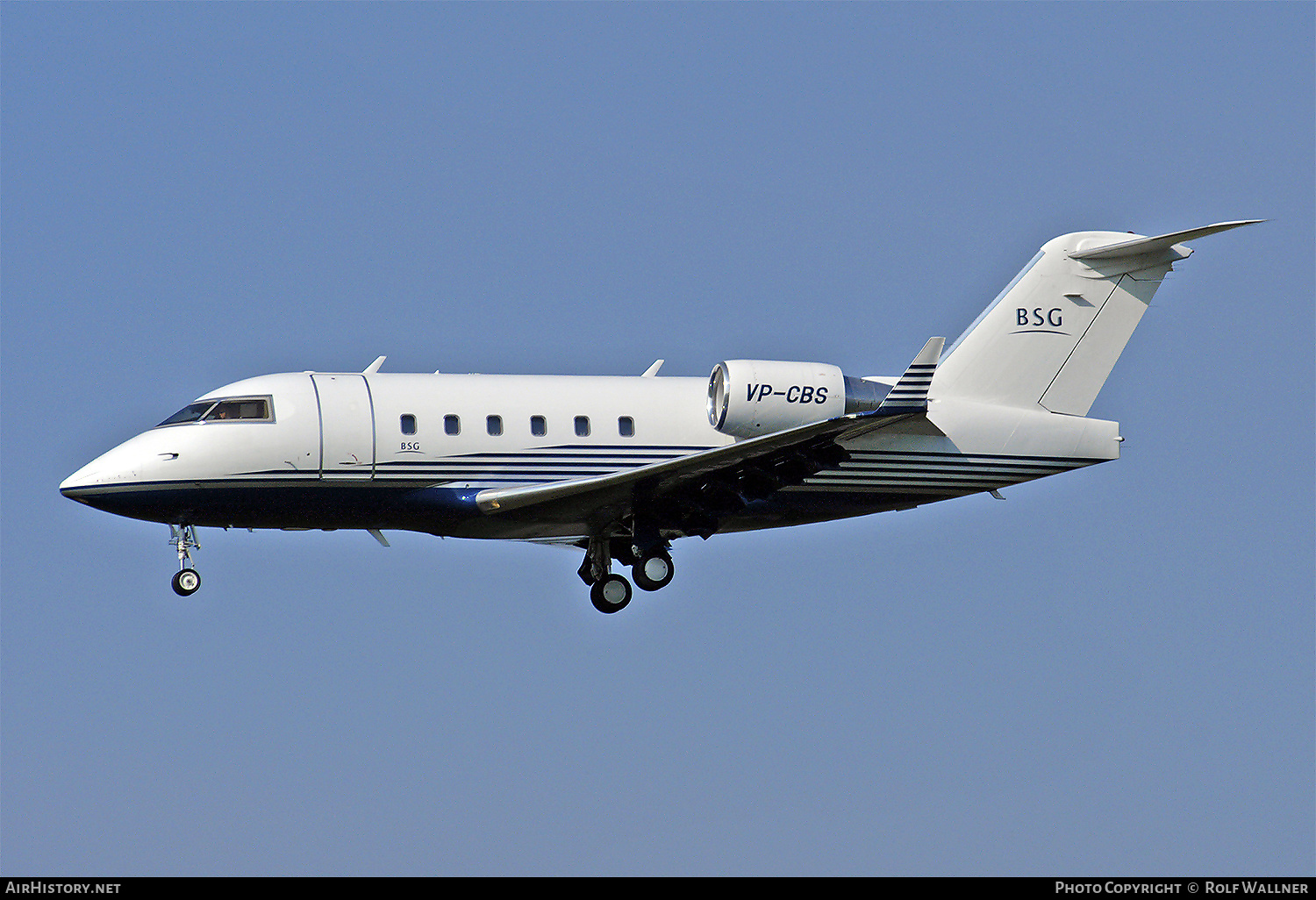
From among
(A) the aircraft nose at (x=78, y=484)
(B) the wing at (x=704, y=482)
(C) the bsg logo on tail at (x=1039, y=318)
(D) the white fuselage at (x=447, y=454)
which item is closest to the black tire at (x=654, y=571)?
(B) the wing at (x=704, y=482)

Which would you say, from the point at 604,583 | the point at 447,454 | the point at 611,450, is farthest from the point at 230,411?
the point at 604,583

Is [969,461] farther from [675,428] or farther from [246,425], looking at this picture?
[246,425]

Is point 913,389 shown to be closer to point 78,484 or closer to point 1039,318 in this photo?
point 1039,318

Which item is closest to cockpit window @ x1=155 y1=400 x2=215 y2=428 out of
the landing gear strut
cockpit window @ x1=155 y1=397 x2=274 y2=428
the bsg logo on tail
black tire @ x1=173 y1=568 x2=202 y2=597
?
cockpit window @ x1=155 y1=397 x2=274 y2=428

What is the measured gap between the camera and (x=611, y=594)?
2809cm

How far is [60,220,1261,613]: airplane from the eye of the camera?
2567 centimetres

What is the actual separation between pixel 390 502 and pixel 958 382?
1023 centimetres

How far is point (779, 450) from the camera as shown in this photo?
82.6 ft

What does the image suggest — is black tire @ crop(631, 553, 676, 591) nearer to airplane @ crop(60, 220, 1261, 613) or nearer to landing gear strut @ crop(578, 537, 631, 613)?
airplane @ crop(60, 220, 1261, 613)

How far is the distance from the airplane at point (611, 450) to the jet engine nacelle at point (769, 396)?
0.03 m

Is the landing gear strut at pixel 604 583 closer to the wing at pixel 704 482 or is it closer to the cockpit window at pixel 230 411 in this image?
the wing at pixel 704 482

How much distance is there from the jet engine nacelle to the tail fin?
328cm

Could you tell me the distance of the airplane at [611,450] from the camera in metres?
25.7

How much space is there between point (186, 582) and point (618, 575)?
7317mm
